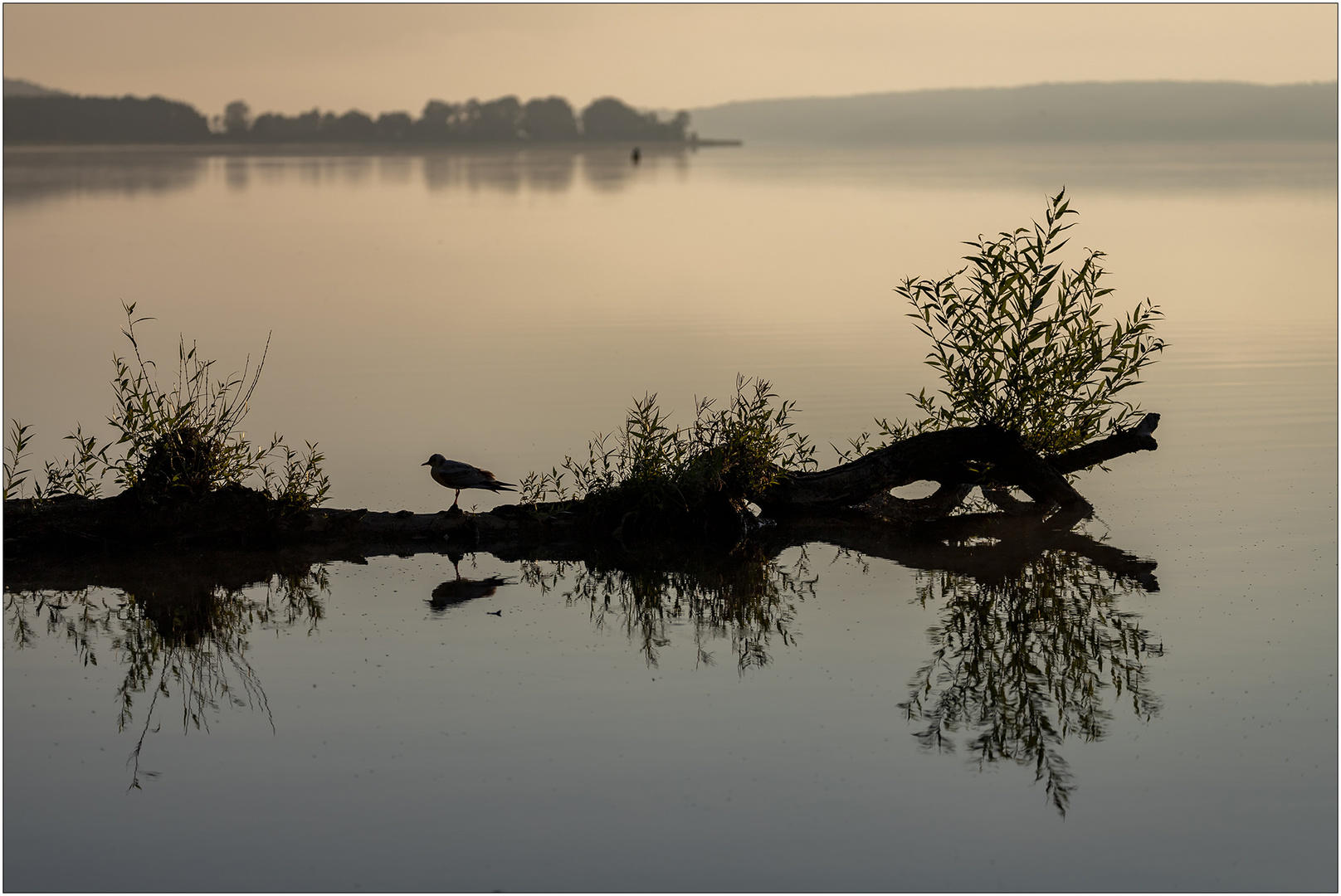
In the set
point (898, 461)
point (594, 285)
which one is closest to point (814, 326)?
point (594, 285)

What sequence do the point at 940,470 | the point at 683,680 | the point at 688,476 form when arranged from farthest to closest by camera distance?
the point at 940,470, the point at 688,476, the point at 683,680

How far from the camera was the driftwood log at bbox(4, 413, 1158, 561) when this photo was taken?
44.2 feet

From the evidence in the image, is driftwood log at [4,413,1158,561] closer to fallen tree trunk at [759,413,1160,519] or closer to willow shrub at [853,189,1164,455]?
fallen tree trunk at [759,413,1160,519]

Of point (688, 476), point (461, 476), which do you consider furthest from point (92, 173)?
point (688, 476)

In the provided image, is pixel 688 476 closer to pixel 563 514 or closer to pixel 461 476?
pixel 563 514

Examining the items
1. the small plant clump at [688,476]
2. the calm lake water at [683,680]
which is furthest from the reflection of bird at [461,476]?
the calm lake water at [683,680]

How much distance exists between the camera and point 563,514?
555 inches

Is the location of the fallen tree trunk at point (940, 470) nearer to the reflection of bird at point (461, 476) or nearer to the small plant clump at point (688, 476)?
the small plant clump at point (688, 476)

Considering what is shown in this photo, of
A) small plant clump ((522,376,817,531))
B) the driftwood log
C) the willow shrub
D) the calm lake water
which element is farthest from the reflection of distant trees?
the willow shrub

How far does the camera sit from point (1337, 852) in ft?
26.4

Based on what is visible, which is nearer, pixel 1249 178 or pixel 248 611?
pixel 248 611

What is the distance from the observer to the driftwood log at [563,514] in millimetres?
13484

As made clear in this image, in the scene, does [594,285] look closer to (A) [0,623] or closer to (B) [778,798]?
(A) [0,623]

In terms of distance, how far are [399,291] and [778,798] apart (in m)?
26.9
